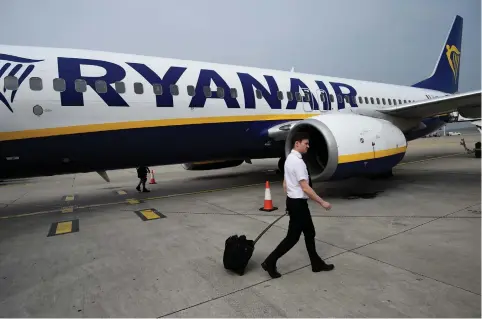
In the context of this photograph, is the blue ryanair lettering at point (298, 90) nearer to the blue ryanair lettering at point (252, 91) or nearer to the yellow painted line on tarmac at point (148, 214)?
the blue ryanair lettering at point (252, 91)

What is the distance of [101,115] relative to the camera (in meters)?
6.55

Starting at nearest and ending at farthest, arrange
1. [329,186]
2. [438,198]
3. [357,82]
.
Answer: [438,198] < [329,186] < [357,82]

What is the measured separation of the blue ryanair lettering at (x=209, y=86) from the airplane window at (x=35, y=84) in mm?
3120

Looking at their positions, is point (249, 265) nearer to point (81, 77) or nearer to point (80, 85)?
point (80, 85)

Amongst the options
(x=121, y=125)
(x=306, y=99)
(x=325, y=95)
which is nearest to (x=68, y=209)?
(x=121, y=125)

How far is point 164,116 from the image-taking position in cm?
732

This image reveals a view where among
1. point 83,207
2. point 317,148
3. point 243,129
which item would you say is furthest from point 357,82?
point 83,207

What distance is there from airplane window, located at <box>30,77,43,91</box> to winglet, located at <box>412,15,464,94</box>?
1709cm

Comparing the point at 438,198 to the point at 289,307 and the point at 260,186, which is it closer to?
the point at 260,186

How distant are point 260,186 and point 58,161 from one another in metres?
5.78

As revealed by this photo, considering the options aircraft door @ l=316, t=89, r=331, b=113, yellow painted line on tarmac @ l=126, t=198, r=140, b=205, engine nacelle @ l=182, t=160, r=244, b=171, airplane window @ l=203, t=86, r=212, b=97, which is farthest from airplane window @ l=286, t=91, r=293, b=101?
yellow painted line on tarmac @ l=126, t=198, r=140, b=205

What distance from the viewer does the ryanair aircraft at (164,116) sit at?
6.02 m

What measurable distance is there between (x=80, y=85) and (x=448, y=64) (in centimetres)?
1826

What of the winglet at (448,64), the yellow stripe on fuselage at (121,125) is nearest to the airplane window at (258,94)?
the yellow stripe on fuselage at (121,125)
